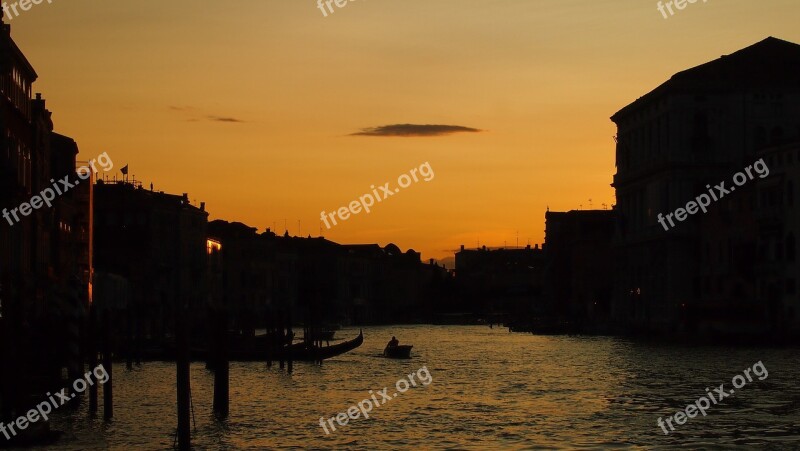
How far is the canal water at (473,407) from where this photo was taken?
1289 inches

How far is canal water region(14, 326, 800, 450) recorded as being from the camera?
32750 mm

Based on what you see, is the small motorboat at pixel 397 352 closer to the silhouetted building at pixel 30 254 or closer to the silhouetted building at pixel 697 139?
the silhouetted building at pixel 30 254

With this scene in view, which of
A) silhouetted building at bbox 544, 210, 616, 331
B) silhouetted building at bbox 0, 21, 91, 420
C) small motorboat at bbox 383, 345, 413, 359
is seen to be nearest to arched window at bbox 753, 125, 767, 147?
silhouetted building at bbox 544, 210, 616, 331

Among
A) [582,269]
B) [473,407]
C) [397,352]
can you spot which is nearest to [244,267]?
[582,269]

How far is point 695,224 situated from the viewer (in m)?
99.6

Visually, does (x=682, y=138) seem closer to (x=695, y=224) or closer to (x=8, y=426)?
(x=695, y=224)

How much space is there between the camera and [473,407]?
4141 centimetres

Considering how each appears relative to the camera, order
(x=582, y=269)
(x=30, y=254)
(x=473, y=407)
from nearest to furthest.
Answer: (x=473, y=407) < (x=30, y=254) < (x=582, y=269)

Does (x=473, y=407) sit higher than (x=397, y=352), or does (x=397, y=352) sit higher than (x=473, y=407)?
(x=397, y=352)

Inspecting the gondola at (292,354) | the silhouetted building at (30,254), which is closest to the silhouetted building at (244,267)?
the gondola at (292,354)

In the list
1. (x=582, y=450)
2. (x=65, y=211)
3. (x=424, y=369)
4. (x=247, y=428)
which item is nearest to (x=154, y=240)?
(x=65, y=211)

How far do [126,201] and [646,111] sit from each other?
39052 millimetres

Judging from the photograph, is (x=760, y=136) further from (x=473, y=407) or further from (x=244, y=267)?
→ (x=473, y=407)

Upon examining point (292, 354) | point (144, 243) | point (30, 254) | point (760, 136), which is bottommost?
point (292, 354)
